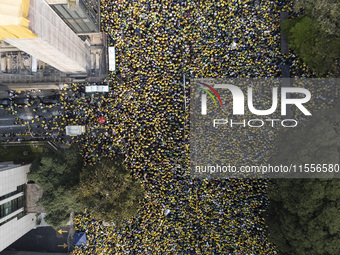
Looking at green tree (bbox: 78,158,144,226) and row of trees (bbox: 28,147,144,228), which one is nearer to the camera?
green tree (bbox: 78,158,144,226)

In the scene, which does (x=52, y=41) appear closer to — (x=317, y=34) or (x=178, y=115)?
(x=178, y=115)

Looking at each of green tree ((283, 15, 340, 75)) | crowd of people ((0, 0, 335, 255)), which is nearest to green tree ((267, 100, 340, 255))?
crowd of people ((0, 0, 335, 255))

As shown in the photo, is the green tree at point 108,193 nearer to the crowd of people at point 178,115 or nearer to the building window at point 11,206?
the crowd of people at point 178,115

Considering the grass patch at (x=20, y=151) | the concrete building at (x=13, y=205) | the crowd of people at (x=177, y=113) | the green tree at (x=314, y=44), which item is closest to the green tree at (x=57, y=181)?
the concrete building at (x=13, y=205)

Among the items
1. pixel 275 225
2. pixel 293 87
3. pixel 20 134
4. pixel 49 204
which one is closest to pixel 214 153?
pixel 275 225

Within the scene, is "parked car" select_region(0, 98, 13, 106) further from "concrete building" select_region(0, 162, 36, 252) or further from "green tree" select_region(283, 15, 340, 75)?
"green tree" select_region(283, 15, 340, 75)
